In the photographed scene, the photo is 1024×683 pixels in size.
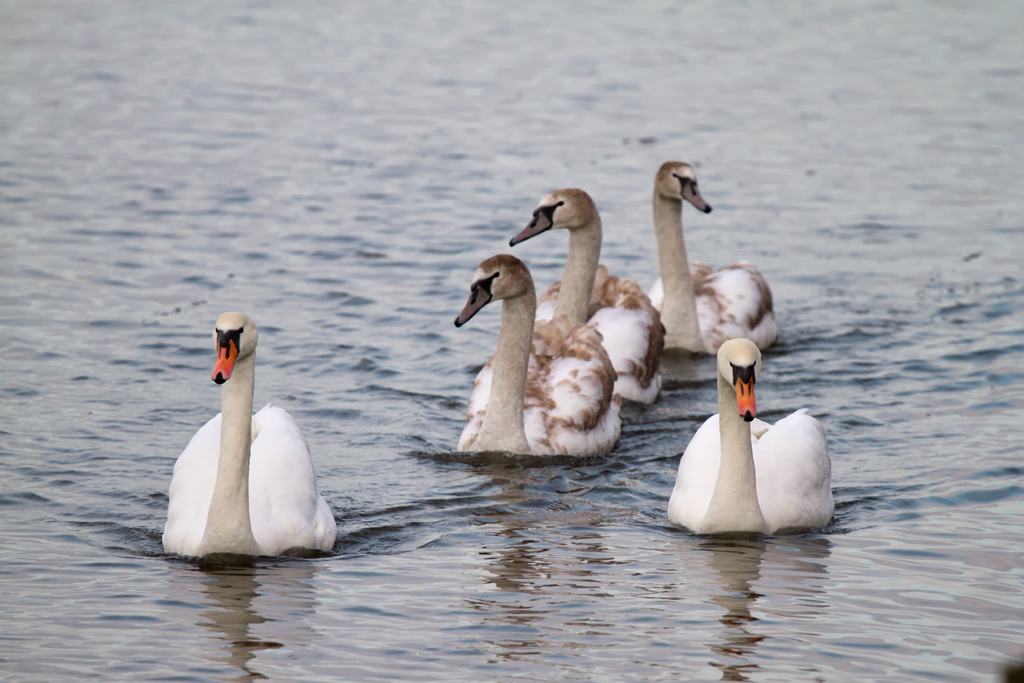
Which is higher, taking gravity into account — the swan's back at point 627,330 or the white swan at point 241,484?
the swan's back at point 627,330

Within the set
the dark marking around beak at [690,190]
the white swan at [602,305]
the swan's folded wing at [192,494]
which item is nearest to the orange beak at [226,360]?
the swan's folded wing at [192,494]

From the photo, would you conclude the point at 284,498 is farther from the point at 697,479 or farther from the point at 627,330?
the point at 627,330

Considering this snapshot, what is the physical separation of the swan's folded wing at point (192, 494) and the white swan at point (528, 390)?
2002 mm

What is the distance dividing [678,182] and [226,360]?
253 inches

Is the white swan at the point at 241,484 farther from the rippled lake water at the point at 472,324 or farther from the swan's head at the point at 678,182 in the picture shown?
the swan's head at the point at 678,182

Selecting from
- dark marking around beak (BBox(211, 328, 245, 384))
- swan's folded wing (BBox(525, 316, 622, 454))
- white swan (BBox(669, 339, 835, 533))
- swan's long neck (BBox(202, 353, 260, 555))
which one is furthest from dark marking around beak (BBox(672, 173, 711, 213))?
dark marking around beak (BBox(211, 328, 245, 384))

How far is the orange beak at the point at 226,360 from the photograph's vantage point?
287 inches

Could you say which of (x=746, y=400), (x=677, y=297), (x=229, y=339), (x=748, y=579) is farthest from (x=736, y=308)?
(x=229, y=339)

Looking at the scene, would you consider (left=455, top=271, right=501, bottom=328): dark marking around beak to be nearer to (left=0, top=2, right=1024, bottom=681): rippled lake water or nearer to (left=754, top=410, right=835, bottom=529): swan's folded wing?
(left=0, top=2, right=1024, bottom=681): rippled lake water

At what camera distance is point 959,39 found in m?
27.1

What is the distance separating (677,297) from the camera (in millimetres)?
12969

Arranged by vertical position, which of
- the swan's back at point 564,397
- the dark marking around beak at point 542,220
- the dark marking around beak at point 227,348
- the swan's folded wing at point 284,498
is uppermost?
the dark marking around beak at point 542,220

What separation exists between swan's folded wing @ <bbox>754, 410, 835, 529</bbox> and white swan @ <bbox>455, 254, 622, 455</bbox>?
175cm

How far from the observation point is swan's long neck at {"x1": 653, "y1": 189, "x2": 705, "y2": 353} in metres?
12.9
